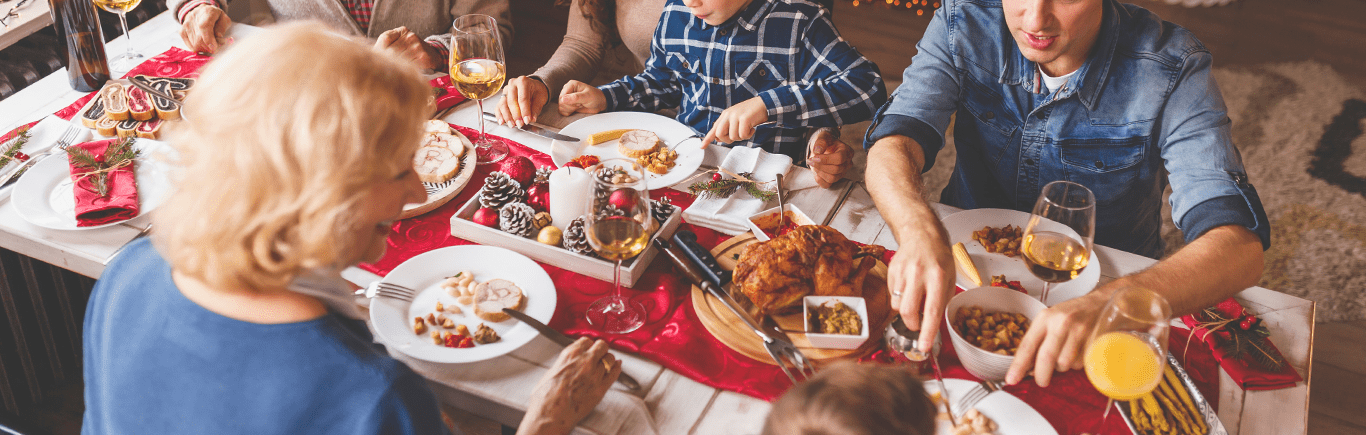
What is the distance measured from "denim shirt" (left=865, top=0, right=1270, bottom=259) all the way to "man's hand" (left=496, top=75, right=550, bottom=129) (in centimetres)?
78

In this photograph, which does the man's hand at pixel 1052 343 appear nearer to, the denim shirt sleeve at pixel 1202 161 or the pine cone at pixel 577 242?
the denim shirt sleeve at pixel 1202 161

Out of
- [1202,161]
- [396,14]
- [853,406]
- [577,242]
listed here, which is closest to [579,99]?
[577,242]

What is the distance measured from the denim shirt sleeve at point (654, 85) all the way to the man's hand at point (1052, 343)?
1262 millimetres

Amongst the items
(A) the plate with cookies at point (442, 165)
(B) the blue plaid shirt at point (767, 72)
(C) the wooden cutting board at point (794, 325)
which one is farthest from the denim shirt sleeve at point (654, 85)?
(C) the wooden cutting board at point (794, 325)

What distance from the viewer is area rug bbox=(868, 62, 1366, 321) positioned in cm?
291

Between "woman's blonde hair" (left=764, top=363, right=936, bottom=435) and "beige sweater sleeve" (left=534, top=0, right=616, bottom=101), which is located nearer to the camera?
"woman's blonde hair" (left=764, top=363, right=936, bottom=435)

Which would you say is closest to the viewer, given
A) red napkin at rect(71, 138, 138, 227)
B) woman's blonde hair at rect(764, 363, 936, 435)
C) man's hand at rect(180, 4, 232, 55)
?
woman's blonde hair at rect(764, 363, 936, 435)

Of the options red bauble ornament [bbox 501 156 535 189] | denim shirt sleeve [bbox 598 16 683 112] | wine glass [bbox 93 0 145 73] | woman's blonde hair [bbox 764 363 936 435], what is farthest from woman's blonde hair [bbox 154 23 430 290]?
wine glass [bbox 93 0 145 73]

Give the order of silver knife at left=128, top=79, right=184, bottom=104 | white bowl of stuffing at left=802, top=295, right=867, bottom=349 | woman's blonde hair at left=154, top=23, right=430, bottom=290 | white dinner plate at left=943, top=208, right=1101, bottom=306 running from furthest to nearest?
silver knife at left=128, top=79, right=184, bottom=104, white dinner plate at left=943, top=208, right=1101, bottom=306, white bowl of stuffing at left=802, top=295, right=867, bottom=349, woman's blonde hair at left=154, top=23, right=430, bottom=290

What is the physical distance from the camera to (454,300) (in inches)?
53.2

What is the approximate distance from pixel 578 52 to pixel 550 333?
131 cm

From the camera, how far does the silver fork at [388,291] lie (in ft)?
4.32

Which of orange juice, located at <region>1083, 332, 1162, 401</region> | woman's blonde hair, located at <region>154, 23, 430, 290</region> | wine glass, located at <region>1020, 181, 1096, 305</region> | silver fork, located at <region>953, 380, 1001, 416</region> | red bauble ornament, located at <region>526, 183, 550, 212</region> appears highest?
woman's blonde hair, located at <region>154, 23, 430, 290</region>

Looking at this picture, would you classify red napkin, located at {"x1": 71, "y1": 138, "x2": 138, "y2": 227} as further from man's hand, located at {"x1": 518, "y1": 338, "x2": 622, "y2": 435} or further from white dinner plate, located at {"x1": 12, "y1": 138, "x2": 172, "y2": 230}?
man's hand, located at {"x1": 518, "y1": 338, "x2": 622, "y2": 435}
